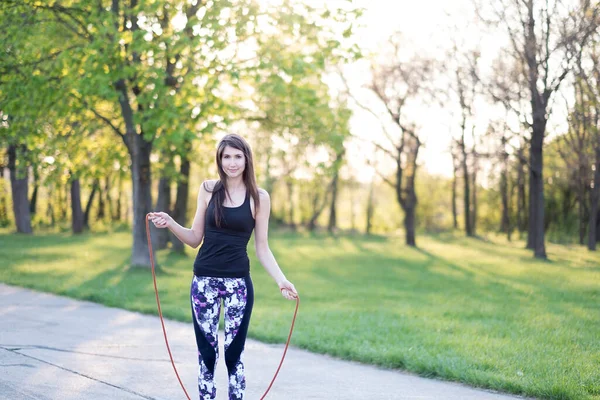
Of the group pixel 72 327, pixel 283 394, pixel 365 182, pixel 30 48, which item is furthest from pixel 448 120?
pixel 283 394

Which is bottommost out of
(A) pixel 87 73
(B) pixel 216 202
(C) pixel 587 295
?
(C) pixel 587 295

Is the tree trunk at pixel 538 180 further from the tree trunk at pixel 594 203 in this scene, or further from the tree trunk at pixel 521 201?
the tree trunk at pixel 521 201

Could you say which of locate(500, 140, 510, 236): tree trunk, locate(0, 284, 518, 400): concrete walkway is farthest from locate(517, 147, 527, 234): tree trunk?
locate(0, 284, 518, 400): concrete walkway

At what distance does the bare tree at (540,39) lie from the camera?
79.6ft

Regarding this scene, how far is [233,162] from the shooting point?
5.39 meters

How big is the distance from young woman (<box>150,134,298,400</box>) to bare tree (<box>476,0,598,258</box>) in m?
21.2

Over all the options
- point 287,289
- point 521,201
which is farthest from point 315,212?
point 287,289

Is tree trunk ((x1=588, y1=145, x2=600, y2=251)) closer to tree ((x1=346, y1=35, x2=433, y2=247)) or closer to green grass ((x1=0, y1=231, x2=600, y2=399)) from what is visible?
green grass ((x1=0, y1=231, x2=600, y2=399))

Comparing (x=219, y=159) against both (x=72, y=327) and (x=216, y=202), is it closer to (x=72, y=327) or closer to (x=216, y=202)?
(x=216, y=202)

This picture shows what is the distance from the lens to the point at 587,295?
15539 millimetres

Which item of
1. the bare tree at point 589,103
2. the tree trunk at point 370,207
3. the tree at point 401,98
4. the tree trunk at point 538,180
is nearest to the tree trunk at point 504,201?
the tree at point 401,98

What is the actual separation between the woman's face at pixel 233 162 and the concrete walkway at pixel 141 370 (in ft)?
7.63

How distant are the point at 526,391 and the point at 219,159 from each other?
12.1 ft

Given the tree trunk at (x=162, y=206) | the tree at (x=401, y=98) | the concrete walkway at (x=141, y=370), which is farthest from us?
the tree at (x=401, y=98)
